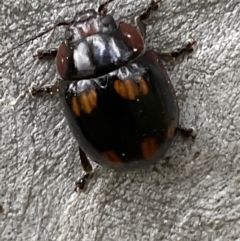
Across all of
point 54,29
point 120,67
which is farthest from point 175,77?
point 54,29

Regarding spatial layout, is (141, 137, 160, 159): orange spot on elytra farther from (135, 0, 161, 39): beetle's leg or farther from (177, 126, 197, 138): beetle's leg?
(135, 0, 161, 39): beetle's leg

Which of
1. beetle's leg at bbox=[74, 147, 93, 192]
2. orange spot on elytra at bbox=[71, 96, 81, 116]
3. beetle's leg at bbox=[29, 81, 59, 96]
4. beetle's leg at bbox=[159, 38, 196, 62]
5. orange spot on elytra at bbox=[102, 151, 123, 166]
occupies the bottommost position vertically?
beetle's leg at bbox=[74, 147, 93, 192]

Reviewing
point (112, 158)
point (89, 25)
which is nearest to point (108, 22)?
point (89, 25)

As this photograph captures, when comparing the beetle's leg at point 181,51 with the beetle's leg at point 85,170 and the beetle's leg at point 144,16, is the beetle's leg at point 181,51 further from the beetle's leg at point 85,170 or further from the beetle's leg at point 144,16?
the beetle's leg at point 85,170

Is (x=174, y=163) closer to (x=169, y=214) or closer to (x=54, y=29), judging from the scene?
(x=169, y=214)

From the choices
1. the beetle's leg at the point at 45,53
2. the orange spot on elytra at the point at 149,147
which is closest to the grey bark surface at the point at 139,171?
the beetle's leg at the point at 45,53

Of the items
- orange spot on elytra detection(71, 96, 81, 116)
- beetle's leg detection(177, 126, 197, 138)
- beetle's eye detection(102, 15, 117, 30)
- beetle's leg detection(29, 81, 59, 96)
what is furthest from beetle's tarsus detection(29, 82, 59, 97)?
beetle's leg detection(177, 126, 197, 138)
